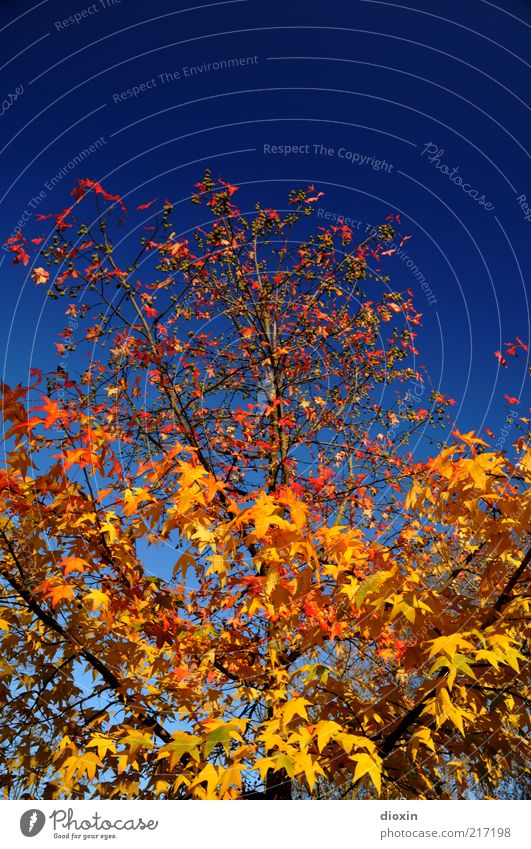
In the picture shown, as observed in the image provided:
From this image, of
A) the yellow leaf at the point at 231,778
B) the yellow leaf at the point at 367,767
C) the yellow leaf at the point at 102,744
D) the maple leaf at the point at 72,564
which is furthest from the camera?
the maple leaf at the point at 72,564

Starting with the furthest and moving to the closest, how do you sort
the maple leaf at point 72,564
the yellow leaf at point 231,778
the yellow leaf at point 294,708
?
the maple leaf at point 72,564
the yellow leaf at point 294,708
the yellow leaf at point 231,778

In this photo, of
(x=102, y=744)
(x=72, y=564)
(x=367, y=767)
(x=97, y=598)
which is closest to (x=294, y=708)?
(x=367, y=767)

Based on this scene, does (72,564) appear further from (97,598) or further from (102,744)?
(102,744)

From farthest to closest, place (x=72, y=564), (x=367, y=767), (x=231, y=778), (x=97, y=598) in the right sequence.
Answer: (x=72, y=564) < (x=97, y=598) < (x=231, y=778) < (x=367, y=767)

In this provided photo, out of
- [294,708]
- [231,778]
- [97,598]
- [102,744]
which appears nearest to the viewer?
[231,778]

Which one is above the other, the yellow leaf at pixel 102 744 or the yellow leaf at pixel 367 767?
the yellow leaf at pixel 102 744

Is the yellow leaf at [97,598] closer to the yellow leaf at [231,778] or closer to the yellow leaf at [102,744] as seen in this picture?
the yellow leaf at [102,744]

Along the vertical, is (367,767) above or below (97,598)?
below

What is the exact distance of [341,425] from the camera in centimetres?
961

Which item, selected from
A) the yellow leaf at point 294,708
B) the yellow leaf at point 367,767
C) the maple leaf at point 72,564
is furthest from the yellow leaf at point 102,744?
the yellow leaf at point 367,767

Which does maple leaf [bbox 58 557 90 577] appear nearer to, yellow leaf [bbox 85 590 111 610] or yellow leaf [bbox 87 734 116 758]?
yellow leaf [bbox 85 590 111 610]

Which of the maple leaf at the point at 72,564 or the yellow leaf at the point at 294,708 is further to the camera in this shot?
the maple leaf at the point at 72,564
